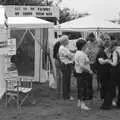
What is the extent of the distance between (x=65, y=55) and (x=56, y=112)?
6.01ft

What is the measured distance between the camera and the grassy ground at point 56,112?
8.44 meters

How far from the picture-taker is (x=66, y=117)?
8445mm

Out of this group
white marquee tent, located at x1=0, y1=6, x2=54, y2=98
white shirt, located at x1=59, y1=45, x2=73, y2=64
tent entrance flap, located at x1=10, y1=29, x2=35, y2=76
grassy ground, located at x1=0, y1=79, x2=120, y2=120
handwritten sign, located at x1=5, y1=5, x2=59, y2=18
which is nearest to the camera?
grassy ground, located at x1=0, y1=79, x2=120, y2=120

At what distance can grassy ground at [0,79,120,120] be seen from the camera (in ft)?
27.7

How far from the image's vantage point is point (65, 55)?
406 inches

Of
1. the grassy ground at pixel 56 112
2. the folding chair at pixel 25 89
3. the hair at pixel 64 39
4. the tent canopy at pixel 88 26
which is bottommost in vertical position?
the grassy ground at pixel 56 112

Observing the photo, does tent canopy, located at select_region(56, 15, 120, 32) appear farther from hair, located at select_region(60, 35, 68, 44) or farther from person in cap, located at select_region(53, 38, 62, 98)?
hair, located at select_region(60, 35, 68, 44)

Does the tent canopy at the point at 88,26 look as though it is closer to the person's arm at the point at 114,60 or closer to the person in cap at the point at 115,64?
the person in cap at the point at 115,64

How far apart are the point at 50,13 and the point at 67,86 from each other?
277 centimetres

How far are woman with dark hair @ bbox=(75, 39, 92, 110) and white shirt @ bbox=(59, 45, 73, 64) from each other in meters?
1.20

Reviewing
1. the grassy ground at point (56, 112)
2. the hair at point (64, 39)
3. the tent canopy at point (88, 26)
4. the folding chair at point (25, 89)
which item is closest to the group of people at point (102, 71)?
the grassy ground at point (56, 112)

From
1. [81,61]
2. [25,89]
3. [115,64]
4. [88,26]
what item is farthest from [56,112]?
[88,26]

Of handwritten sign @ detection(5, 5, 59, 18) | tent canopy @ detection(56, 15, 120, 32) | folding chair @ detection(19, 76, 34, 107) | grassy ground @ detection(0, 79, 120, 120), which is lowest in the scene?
grassy ground @ detection(0, 79, 120, 120)

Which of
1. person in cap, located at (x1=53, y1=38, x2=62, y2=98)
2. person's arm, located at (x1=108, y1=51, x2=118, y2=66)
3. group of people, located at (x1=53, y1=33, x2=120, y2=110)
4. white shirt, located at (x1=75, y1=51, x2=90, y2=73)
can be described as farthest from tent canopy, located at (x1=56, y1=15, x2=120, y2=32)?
person's arm, located at (x1=108, y1=51, x2=118, y2=66)
